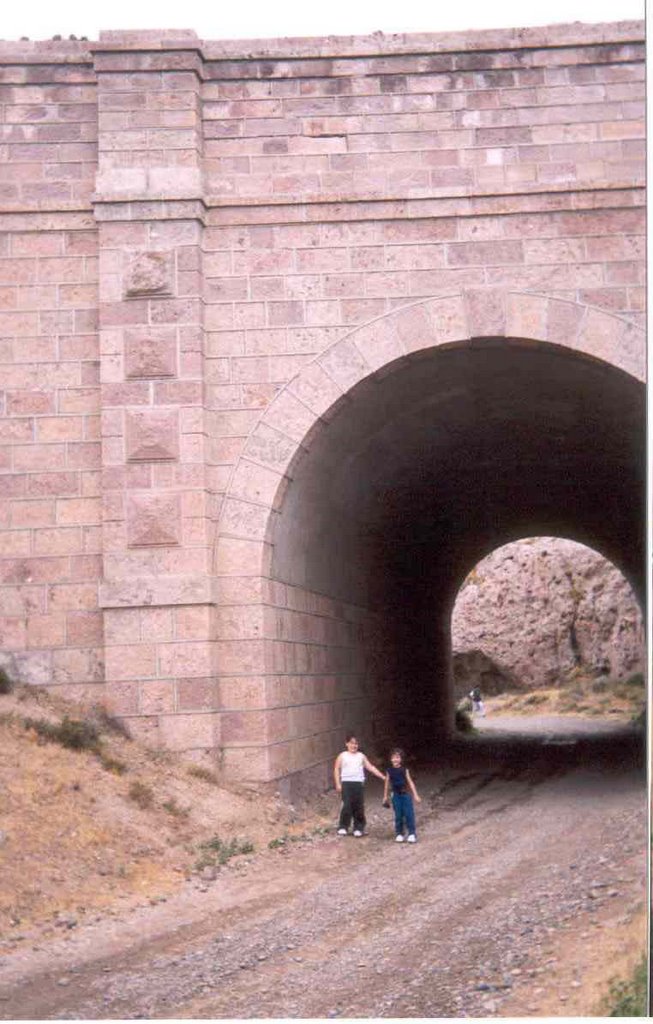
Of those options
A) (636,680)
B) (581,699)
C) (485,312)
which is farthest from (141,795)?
(636,680)

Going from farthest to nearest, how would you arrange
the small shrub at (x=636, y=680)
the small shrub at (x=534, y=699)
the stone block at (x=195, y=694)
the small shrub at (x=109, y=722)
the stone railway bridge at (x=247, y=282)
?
the small shrub at (x=534, y=699), the small shrub at (x=636, y=680), the stone railway bridge at (x=247, y=282), the stone block at (x=195, y=694), the small shrub at (x=109, y=722)

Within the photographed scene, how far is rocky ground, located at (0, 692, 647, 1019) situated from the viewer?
6910mm

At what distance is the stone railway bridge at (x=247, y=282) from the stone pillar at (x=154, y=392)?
0.08 ft

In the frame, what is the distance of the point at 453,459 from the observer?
17.1m

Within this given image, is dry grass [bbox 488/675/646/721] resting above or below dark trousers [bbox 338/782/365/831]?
below

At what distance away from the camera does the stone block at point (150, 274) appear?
12133 millimetres

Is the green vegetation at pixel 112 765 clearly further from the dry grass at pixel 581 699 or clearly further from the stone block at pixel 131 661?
the dry grass at pixel 581 699

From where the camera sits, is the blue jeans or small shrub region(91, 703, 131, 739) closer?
small shrub region(91, 703, 131, 739)

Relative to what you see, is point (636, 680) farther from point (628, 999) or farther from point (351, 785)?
point (628, 999)

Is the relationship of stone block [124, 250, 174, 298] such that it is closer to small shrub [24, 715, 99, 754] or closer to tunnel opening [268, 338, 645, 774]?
tunnel opening [268, 338, 645, 774]

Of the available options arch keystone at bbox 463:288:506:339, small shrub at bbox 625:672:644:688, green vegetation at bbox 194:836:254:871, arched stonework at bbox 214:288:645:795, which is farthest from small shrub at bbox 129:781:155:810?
small shrub at bbox 625:672:644:688

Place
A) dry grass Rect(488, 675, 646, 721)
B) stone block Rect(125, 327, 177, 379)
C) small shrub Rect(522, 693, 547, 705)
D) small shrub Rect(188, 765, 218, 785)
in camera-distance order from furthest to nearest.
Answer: small shrub Rect(522, 693, 547, 705), dry grass Rect(488, 675, 646, 721), stone block Rect(125, 327, 177, 379), small shrub Rect(188, 765, 218, 785)

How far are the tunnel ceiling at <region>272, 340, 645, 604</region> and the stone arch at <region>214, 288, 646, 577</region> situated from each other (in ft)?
0.69

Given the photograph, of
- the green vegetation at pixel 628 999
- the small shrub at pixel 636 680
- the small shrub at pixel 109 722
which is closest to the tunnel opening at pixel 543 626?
the small shrub at pixel 636 680
